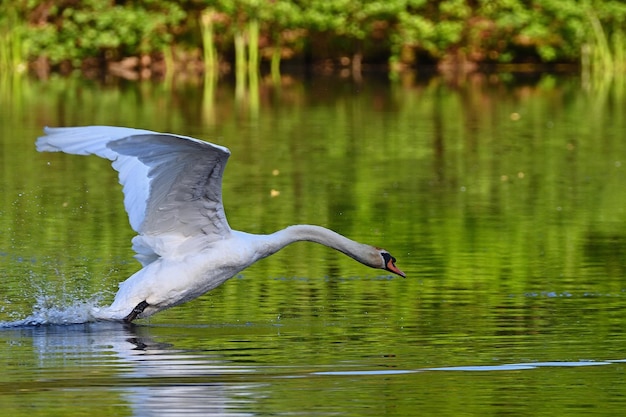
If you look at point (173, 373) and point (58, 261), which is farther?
point (58, 261)

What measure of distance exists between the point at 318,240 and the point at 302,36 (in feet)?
108

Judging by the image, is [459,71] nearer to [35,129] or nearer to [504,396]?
[35,129]

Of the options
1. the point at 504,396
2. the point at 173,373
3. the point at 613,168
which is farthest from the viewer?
the point at 613,168

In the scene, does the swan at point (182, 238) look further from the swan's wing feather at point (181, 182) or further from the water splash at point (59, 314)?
the water splash at point (59, 314)

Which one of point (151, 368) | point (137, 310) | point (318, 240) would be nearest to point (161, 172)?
point (137, 310)

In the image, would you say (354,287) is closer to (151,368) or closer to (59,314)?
(59,314)

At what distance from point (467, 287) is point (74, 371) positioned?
3496mm

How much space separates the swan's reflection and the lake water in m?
0.02

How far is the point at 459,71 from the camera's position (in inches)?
1610

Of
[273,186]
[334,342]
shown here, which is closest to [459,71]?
[273,186]

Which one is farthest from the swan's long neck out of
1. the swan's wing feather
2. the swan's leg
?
the swan's leg

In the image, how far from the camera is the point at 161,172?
29.1 feet

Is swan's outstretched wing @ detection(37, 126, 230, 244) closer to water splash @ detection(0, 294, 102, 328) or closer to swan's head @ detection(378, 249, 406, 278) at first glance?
water splash @ detection(0, 294, 102, 328)

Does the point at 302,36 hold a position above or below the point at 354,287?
above
